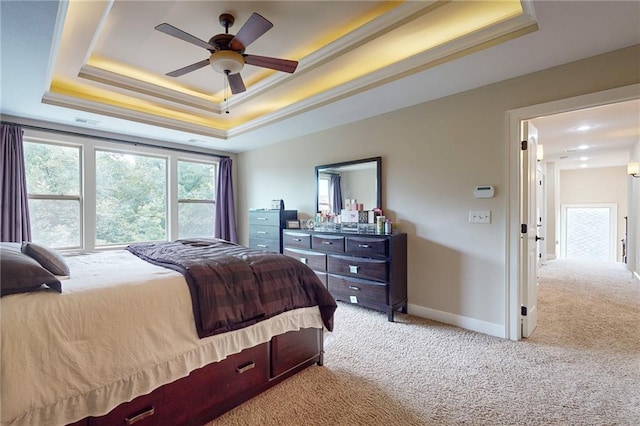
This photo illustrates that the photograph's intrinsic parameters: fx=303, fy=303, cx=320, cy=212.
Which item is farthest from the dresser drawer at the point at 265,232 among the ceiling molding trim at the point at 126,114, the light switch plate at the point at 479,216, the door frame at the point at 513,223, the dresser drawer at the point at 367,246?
the door frame at the point at 513,223

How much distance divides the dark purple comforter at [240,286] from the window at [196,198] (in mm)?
3065

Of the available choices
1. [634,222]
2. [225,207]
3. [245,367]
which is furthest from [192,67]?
[634,222]

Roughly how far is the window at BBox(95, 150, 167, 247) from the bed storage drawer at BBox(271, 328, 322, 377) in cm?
385

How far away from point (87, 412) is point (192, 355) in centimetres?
45

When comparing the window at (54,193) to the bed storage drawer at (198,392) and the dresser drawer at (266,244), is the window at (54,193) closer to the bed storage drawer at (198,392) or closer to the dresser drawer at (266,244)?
the dresser drawer at (266,244)

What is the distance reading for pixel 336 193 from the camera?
430cm

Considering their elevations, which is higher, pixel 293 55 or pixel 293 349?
pixel 293 55

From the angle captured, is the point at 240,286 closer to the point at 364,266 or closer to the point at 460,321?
the point at 364,266

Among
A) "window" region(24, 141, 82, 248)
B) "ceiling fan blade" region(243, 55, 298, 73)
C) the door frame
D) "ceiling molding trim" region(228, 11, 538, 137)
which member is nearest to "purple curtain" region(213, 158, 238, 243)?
"window" region(24, 141, 82, 248)

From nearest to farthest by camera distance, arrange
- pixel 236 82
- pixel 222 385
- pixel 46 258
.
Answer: pixel 46 258, pixel 222 385, pixel 236 82

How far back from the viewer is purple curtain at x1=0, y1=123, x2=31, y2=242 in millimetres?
3570

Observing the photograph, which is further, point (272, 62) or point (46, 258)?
point (272, 62)

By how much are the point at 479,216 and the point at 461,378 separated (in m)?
1.52

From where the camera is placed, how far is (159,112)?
430 cm
